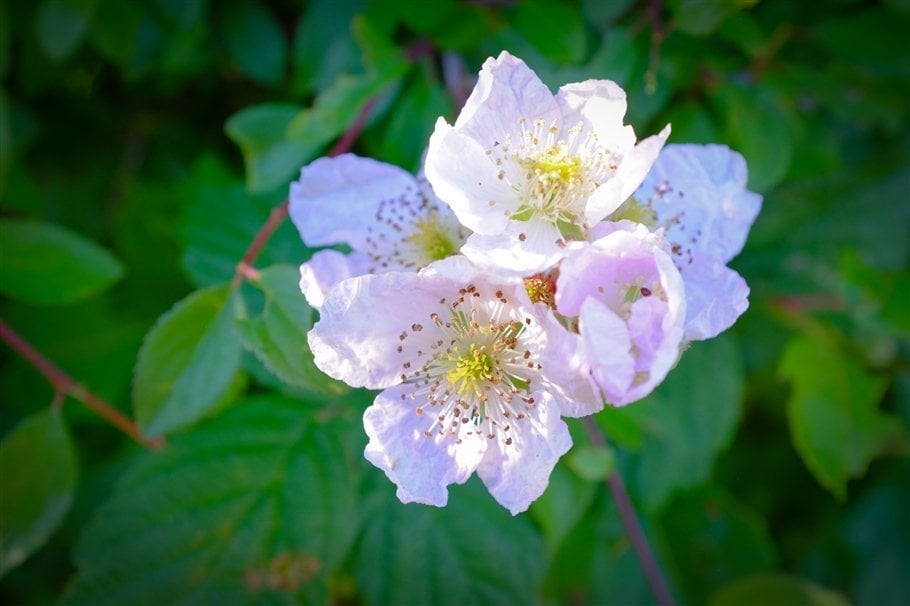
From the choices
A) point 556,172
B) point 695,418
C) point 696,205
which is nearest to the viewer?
point 556,172

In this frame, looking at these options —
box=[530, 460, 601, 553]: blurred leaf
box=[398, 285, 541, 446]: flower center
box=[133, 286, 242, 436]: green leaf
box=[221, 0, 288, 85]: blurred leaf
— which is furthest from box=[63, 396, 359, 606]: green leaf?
box=[221, 0, 288, 85]: blurred leaf

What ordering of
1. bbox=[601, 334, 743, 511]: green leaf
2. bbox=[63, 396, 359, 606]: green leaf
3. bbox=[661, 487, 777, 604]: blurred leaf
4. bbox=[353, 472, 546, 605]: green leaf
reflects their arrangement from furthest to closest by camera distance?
bbox=[661, 487, 777, 604]: blurred leaf
bbox=[601, 334, 743, 511]: green leaf
bbox=[353, 472, 546, 605]: green leaf
bbox=[63, 396, 359, 606]: green leaf

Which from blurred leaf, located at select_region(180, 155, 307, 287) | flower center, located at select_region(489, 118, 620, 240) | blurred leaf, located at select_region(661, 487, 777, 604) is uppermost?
flower center, located at select_region(489, 118, 620, 240)

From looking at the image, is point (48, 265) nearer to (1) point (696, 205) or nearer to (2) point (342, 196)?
(2) point (342, 196)

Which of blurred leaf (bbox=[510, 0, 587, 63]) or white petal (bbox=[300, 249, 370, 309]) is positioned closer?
white petal (bbox=[300, 249, 370, 309])

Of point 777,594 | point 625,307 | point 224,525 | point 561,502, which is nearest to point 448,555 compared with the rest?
point 561,502

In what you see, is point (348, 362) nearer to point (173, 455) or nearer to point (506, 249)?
point (506, 249)

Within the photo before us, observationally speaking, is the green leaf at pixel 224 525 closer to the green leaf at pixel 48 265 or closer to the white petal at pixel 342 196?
the green leaf at pixel 48 265

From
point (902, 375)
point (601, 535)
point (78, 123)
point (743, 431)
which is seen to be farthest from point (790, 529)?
point (78, 123)

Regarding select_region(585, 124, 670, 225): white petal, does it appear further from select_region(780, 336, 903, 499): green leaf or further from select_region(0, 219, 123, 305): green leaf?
select_region(780, 336, 903, 499): green leaf
